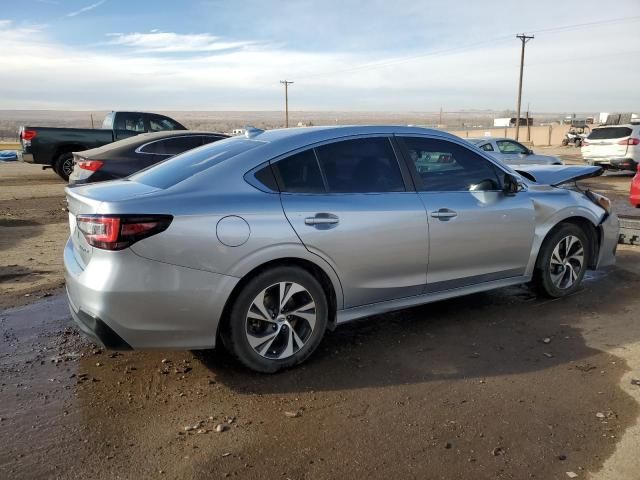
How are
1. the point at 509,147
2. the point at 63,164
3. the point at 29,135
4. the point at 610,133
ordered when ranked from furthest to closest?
the point at 610,133 → the point at 509,147 → the point at 63,164 → the point at 29,135

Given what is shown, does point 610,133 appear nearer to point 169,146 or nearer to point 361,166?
point 169,146

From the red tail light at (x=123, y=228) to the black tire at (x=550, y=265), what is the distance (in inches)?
135

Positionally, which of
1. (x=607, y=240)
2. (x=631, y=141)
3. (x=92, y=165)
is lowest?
(x=607, y=240)

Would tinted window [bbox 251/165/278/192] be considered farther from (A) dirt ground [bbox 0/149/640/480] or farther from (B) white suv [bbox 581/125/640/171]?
(B) white suv [bbox 581/125/640/171]

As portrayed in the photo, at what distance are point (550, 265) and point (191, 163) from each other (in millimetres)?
3324

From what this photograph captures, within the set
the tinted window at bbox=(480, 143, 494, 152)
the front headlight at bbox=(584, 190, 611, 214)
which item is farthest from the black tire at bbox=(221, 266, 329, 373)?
the tinted window at bbox=(480, 143, 494, 152)

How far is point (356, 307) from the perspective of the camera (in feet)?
13.9

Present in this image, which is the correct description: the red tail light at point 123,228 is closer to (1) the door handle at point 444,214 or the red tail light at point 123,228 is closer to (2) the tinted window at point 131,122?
(1) the door handle at point 444,214

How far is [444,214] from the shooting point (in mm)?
4469

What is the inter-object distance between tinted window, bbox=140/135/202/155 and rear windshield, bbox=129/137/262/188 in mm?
5201

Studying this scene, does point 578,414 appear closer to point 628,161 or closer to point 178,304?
point 178,304

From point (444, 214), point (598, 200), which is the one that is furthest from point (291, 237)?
point (598, 200)

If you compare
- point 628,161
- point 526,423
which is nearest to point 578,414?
point 526,423

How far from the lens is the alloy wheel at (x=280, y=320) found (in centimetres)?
379
